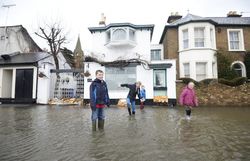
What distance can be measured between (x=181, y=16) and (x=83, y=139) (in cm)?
2218

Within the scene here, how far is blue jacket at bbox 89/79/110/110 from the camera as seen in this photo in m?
6.14

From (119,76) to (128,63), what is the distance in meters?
1.36

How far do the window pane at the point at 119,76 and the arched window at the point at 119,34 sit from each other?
10.2 feet

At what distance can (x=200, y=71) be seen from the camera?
19594 mm

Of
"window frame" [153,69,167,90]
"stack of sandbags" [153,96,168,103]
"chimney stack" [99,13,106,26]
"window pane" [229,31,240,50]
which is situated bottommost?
"stack of sandbags" [153,96,168,103]

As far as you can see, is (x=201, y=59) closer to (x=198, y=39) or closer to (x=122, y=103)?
(x=198, y=39)

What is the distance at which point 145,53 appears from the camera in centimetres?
1953

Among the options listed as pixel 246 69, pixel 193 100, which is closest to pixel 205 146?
pixel 193 100

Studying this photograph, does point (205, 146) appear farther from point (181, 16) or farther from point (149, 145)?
point (181, 16)

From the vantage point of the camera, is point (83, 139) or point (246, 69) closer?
point (83, 139)

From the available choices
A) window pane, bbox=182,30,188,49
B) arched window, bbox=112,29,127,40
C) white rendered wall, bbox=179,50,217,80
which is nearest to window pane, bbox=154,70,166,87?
white rendered wall, bbox=179,50,217,80

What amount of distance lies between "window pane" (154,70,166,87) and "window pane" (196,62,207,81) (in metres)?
3.67

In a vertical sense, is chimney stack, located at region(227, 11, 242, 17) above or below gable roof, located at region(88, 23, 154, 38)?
above

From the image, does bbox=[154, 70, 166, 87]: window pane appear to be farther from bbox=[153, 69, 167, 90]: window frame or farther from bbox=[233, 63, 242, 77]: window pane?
bbox=[233, 63, 242, 77]: window pane
